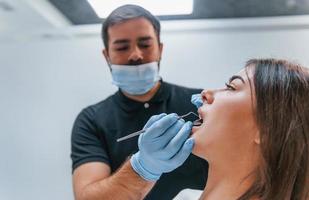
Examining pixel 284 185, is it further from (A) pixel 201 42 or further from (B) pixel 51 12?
(B) pixel 51 12

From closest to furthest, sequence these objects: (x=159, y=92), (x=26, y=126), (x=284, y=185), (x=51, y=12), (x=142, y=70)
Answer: (x=284, y=185) → (x=142, y=70) → (x=159, y=92) → (x=51, y=12) → (x=26, y=126)

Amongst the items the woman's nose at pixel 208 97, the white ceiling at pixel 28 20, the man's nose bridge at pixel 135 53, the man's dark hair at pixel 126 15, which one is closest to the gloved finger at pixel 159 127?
the woman's nose at pixel 208 97

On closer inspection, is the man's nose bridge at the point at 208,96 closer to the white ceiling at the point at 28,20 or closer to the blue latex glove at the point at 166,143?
the blue latex glove at the point at 166,143

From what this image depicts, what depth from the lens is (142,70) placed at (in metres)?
1.91

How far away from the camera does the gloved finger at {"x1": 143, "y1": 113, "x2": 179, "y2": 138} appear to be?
1.29 m

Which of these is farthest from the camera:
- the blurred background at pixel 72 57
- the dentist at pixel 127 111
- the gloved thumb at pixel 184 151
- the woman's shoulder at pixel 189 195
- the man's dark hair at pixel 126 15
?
the blurred background at pixel 72 57

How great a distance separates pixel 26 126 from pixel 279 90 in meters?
1.82

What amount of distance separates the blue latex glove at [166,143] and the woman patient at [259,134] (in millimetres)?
38

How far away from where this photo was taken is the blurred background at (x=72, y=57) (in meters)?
2.28

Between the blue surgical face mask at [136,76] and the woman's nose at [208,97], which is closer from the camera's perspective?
the woman's nose at [208,97]

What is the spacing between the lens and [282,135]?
3.83ft

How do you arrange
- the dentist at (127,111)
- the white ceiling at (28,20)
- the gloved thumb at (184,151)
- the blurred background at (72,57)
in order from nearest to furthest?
the gloved thumb at (184,151), the dentist at (127,111), the white ceiling at (28,20), the blurred background at (72,57)

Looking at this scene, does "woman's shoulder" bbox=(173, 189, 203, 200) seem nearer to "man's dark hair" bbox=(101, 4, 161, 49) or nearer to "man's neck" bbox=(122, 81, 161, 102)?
"man's neck" bbox=(122, 81, 161, 102)

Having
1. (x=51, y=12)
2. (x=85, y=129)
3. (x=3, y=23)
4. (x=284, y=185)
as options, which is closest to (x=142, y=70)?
(x=85, y=129)
